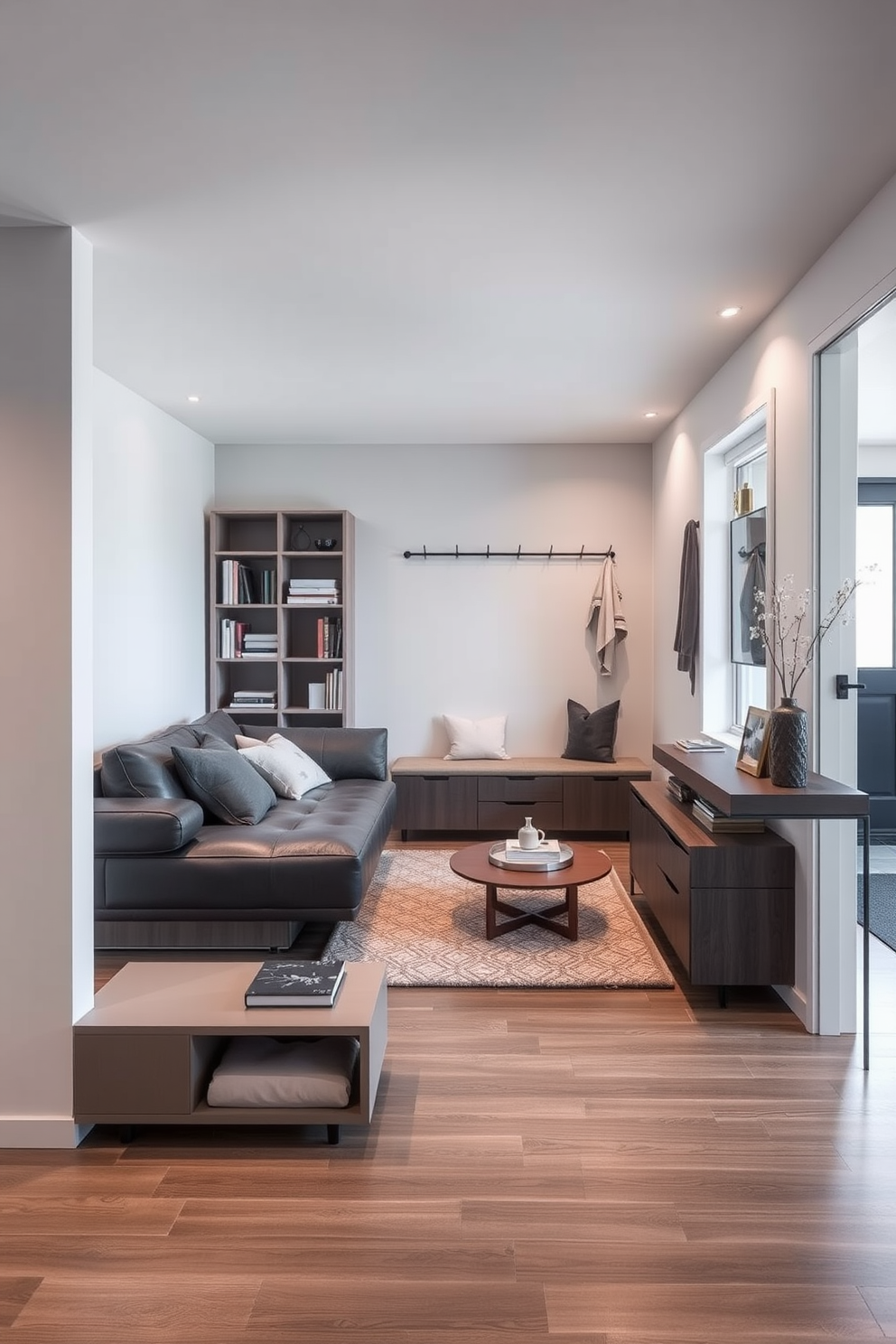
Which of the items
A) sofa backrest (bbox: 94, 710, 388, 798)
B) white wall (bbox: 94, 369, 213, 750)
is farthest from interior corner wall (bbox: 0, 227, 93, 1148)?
white wall (bbox: 94, 369, 213, 750)

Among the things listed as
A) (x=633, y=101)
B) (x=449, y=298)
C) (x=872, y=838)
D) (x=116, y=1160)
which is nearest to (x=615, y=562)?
(x=872, y=838)

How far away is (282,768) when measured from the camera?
192 inches

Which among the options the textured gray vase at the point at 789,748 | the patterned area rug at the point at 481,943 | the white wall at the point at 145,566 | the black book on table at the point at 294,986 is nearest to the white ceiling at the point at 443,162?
the white wall at the point at 145,566

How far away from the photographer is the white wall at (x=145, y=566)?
14.5 ft

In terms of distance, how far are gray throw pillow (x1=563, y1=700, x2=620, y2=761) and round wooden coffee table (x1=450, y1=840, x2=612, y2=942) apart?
184cm

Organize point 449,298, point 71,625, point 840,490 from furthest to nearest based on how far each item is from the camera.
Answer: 1. point 449,298
2. point 840,490
3. point 71,625

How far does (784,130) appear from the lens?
229 cm

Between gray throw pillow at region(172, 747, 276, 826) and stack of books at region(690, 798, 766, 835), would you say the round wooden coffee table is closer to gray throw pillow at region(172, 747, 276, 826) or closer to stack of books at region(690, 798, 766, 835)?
stack of books at region(690, 798, 766, 835)

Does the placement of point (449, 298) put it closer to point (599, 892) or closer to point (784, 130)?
point (784, 130)

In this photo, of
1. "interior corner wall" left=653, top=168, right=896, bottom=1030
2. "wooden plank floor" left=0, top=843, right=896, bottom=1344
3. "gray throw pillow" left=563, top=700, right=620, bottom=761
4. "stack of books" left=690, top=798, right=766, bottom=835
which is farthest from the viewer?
"gray throw pillow" left=563, top=700, right=620, bottom=761

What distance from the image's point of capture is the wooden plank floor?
5.97ft

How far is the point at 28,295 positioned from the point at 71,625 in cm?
96

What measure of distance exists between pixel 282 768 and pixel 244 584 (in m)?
1.66

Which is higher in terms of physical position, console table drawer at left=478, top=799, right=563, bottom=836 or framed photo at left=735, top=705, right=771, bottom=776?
framed photo at left=735, top=705, right=771, bottom=776
